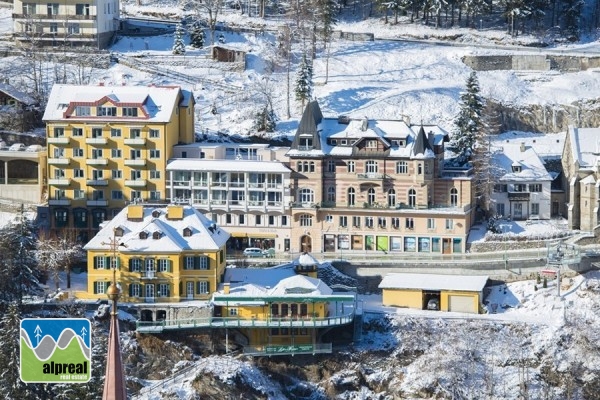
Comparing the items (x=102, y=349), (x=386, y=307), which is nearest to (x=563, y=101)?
(x=386, y=307)

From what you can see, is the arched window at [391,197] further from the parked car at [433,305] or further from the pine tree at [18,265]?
the pine tree at [18,265]

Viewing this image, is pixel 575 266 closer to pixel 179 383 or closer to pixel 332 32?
pixel 179 383

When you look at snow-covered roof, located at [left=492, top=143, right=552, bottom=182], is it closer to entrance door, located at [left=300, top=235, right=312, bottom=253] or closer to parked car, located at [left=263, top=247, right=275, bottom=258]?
entrance door, located at [left=300, top=235, right=312, bottom=253]


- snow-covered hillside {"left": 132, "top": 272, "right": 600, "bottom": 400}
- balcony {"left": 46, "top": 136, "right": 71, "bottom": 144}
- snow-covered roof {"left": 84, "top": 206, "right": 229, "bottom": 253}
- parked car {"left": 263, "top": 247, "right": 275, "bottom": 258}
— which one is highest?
balcony {"left": 46, "top": 136, "right": 71, "bottom": 144}

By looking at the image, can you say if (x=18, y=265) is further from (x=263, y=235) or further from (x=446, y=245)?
(x=446, y=245)

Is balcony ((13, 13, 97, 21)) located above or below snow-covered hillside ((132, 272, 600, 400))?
above

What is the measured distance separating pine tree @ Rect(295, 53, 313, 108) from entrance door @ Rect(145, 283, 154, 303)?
2342 cm

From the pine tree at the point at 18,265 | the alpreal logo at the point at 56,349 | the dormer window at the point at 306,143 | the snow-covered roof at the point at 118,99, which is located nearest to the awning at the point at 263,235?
the dormer window at the point at 306,143

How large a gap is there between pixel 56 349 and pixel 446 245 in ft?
181

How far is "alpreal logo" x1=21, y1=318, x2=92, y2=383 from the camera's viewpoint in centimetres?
2336

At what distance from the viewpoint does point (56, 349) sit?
23500mm

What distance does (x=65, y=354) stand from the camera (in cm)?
2348

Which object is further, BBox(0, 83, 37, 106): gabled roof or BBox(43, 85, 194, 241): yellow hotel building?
BBox(0, 83, 37, 106): gabled roof

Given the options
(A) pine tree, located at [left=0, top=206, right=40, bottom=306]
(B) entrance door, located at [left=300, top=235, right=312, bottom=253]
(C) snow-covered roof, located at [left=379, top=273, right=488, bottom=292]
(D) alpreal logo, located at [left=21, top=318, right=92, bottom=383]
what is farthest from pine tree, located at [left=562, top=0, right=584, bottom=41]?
(D) alpreal logo, located at [left=21, top=318, right=92, bottom=383]
